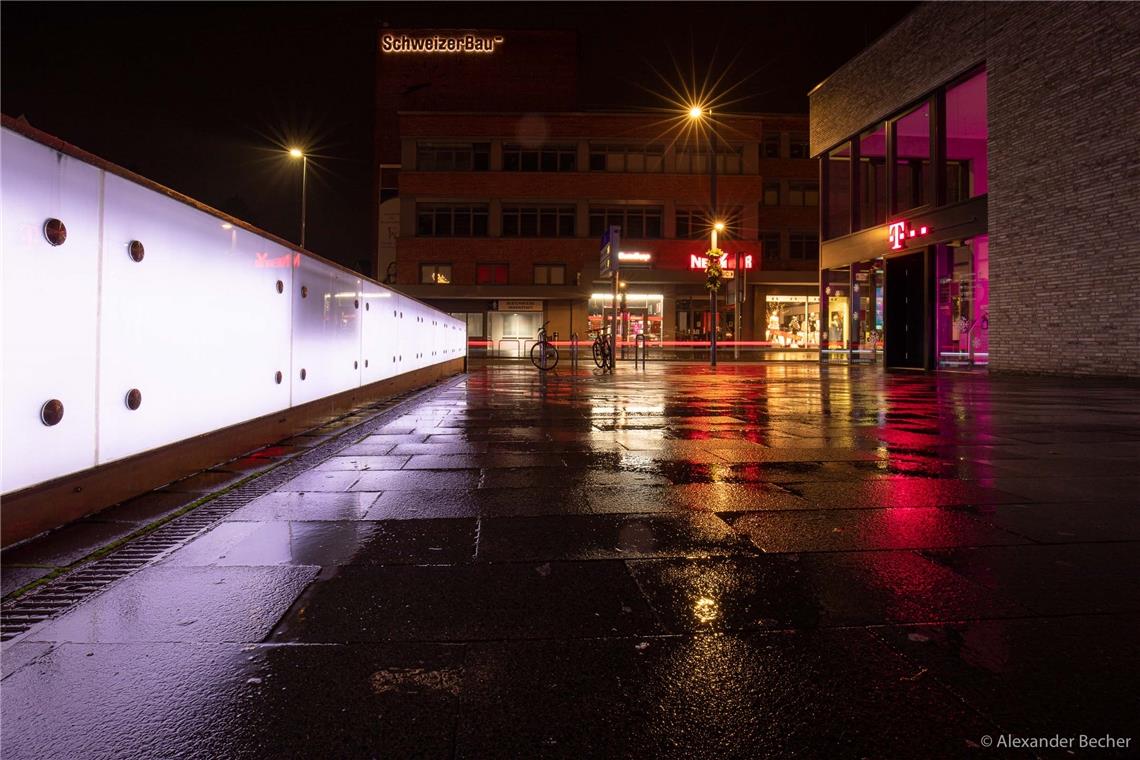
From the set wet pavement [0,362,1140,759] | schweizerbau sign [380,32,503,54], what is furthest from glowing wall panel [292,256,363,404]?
schweizerbau sign [380,32,503,54]

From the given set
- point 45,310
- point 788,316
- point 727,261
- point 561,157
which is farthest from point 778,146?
point 45,310

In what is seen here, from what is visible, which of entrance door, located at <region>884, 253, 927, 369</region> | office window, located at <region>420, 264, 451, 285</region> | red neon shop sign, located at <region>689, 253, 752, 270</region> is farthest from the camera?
office window, located at <region>420, 264, 451, 285</region>

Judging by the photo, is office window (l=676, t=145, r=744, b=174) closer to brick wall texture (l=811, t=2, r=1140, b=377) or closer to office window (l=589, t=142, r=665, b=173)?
office window (l=589, t=142, r=665, b=173)

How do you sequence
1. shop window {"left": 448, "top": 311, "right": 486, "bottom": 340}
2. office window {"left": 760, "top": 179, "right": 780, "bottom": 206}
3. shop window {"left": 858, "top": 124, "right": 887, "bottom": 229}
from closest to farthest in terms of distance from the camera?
shop window {"left": 858, "top": 124, "right": 887, "bottom": 229} < shop window {"left": 448, "top": 311, "right": 486, "bottom": 340} < office window {"left": 760, "top": 179, "right": 780, "bottom": 206}

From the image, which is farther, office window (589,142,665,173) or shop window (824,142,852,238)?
office window (589,142,665,173)

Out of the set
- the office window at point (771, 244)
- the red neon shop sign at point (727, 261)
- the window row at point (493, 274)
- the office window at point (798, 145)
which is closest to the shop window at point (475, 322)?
the window row at point (493, 274)

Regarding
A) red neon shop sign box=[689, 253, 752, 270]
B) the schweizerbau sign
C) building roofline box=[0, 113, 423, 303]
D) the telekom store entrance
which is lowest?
building roofline box=[0, 113, 423, 303]

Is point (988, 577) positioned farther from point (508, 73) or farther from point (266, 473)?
point (508, 73)

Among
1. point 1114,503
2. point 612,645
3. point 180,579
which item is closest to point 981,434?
point 1114,503

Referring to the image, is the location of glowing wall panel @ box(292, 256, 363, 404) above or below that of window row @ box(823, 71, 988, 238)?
below

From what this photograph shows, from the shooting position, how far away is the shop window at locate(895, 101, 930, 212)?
2372 centimetres

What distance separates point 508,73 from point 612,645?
174 feet

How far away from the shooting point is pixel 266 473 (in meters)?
5.45

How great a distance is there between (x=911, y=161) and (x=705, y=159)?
72.7 ft
